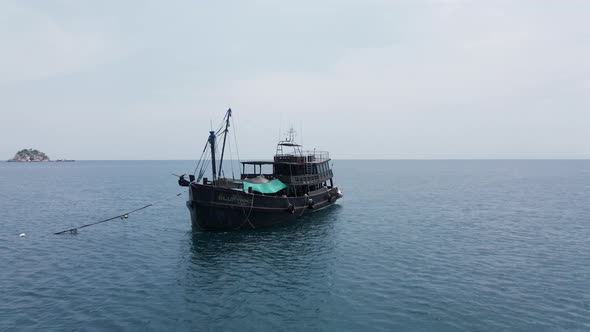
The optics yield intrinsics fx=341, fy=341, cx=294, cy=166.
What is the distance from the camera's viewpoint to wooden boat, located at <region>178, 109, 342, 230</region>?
35.3 metres

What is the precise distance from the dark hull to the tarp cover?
3.70 feet

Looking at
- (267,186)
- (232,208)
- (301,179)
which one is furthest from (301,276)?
(301,179)

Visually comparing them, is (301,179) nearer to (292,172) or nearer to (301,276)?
(292,172)

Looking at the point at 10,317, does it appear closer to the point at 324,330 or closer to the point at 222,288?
the point at 222,288

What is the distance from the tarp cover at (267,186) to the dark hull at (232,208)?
113 centimetres

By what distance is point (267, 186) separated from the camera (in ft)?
134

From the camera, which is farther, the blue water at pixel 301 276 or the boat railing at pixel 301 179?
the boat railing at pixel 301 179

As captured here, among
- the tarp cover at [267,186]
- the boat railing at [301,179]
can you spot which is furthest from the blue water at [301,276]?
the boat railing at [301,179]

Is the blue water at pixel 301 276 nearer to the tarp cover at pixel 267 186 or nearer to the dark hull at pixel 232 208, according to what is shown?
the dark hull at pixel 232 208

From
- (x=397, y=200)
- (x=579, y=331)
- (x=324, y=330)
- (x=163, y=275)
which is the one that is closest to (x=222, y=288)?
(x=163, y=275)

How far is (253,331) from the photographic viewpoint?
17.3 m

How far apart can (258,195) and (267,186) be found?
11.4 ft

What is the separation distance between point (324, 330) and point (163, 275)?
533 inches

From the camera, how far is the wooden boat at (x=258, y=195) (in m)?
35.3
